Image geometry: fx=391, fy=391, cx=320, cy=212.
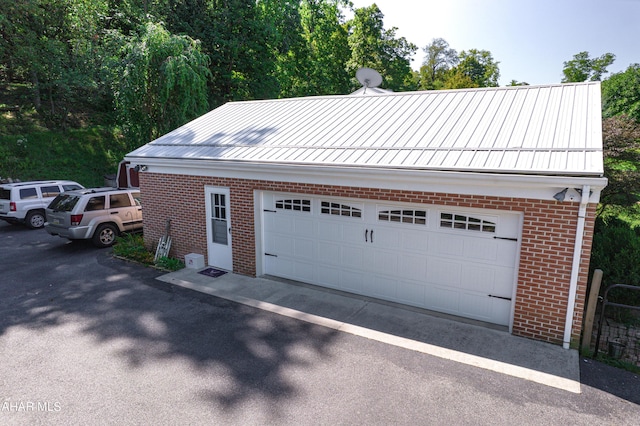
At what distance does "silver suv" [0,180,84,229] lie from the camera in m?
14.4

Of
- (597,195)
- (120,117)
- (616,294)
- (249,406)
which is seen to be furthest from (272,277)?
(120,117)

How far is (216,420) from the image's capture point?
452 cm

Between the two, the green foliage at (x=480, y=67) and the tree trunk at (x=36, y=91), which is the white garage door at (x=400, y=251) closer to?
the tree trunk at (x=36, y=91)

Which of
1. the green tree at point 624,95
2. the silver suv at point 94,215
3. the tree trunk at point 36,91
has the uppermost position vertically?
the green tree at point 624,95

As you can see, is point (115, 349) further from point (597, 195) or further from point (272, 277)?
point (597, 195)

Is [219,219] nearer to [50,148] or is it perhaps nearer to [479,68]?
[50,148]

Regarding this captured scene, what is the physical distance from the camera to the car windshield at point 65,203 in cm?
1155

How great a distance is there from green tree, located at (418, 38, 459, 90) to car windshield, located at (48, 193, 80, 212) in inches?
2170

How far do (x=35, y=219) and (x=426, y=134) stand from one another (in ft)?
48.5

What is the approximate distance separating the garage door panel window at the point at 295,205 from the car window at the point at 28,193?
11.6 m

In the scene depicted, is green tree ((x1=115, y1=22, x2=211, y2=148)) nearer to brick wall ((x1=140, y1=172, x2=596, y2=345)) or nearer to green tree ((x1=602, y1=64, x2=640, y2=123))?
brick wall ((x1=140, y1=172, x2=596, y2=345))

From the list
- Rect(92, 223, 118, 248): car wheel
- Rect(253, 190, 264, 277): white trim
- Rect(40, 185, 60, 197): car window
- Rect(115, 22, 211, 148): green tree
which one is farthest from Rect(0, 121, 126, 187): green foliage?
Rect(253, 190, 264, 277): white trim

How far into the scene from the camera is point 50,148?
72.3 ft

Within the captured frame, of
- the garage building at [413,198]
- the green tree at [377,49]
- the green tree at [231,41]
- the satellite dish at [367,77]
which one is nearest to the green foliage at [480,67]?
the green tree at [377,49]
